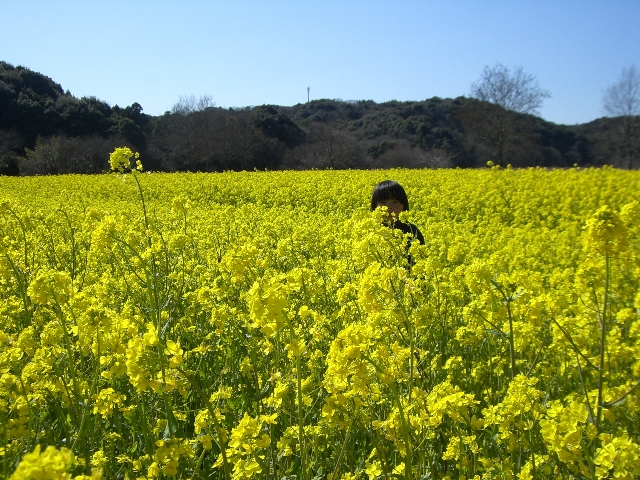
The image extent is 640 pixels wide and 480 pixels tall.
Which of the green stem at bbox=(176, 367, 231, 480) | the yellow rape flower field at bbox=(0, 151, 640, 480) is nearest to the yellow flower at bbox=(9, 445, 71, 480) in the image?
the yellow rape flower field at bbox=(0, 151, 640, 480)

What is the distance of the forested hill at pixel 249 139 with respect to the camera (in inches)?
1326

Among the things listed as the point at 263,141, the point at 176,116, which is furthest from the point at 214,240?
the point at 176,116

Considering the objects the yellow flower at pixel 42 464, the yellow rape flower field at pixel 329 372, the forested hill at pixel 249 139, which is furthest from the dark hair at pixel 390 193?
the forested hill at pixel 249 139

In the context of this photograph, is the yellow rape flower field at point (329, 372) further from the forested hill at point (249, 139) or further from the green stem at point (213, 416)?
the forested hill at point (249, 139)

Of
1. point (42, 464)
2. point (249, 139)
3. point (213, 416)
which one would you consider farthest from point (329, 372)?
point (249, 139)

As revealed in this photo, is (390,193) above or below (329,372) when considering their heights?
above

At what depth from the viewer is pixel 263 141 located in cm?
3691

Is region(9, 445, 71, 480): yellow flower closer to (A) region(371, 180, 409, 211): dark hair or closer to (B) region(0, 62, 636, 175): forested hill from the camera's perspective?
(A) region(371, 180, 409, 211): dark hair

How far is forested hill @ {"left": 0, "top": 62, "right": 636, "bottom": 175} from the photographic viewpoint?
33.7 m

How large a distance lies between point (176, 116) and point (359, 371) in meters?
41.8

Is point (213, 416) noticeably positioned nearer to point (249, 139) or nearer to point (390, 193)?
point (390, 193)

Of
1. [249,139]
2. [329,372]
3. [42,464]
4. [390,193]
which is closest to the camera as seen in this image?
[42,464]

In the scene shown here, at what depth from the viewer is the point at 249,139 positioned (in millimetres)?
36656

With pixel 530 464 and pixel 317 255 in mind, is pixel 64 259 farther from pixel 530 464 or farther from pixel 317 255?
pixel 530 464
